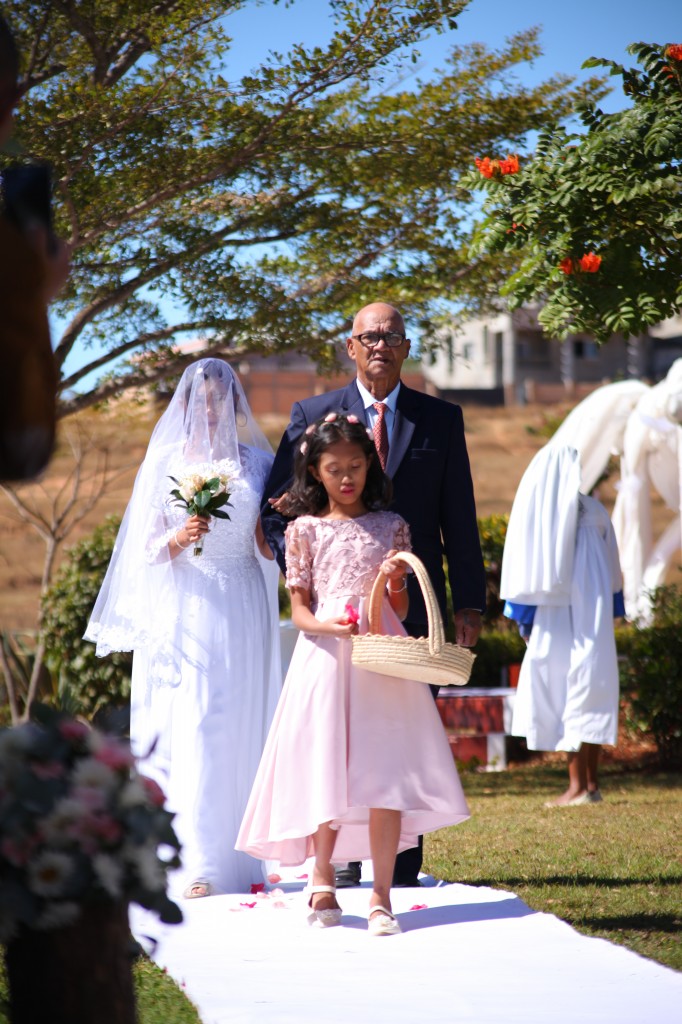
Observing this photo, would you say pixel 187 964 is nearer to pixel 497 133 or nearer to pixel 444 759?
pixel 444 759

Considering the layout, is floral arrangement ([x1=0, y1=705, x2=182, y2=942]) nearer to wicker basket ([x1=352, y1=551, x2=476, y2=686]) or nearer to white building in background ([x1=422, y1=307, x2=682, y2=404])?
wicker basket ([x1=352, y1=551, x2=476, y2=686])

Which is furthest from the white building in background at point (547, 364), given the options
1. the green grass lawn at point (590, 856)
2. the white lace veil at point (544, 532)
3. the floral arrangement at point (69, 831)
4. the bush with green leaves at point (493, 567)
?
the floral arrangement at point (69, 831)

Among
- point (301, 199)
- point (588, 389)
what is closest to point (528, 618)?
point (301, 199)

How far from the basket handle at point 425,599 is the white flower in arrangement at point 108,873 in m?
2.60

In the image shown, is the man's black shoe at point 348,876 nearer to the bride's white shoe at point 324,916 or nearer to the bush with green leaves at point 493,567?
the bride's white shoe at point 324,916

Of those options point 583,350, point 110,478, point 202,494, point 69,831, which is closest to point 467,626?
point 202,494

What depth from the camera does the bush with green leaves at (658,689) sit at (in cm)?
1065

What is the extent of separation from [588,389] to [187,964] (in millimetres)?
49042

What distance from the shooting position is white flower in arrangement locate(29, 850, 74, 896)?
7.89ft

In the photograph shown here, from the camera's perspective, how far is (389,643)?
5.01 metres

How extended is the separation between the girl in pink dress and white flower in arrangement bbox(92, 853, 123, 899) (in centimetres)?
285

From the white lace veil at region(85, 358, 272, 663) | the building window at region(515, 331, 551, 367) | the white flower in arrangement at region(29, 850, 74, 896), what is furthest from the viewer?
the building window at region(515, 331, 551, 367)

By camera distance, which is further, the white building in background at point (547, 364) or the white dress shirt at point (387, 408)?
the white building in background at point (547, 364)

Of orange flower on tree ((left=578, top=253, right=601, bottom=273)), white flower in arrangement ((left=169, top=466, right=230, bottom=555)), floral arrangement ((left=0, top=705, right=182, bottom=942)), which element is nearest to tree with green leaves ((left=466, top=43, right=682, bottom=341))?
orange flower on tree ((left=578, top=253, right=601, bottom=273))
